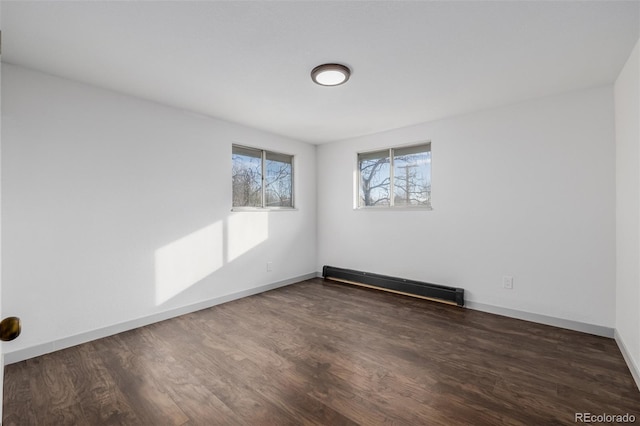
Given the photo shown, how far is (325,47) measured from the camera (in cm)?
216

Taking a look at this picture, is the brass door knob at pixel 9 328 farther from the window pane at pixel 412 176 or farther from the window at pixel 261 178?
the window pane at pixel 412 176

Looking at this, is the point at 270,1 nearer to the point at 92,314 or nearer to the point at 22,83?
the point at 22,83

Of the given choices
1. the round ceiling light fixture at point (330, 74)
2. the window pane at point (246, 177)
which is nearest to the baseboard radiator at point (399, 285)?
the window pane at point (246, 177)

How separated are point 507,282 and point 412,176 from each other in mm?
1725

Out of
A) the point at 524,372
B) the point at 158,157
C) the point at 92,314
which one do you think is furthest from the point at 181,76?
the point at 524,372

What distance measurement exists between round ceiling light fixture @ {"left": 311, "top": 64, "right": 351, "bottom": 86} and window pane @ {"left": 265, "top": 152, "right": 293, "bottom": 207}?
2.03 meters

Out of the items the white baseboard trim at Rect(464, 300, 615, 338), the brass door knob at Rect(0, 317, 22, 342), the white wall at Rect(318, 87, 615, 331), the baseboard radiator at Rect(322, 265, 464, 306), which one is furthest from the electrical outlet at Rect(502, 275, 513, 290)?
the brass door knob at Rect(0, 317, 22, 342)

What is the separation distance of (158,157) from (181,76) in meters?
0.98

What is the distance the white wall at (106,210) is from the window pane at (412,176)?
2.17m

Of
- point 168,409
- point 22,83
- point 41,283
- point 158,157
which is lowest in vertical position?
point 168,409

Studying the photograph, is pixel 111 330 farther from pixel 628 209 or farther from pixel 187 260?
pixel 628 209

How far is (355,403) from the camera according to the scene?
1.84 meters

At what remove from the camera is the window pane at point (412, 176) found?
398cm

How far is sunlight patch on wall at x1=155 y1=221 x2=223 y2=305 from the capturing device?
10.5 ft
